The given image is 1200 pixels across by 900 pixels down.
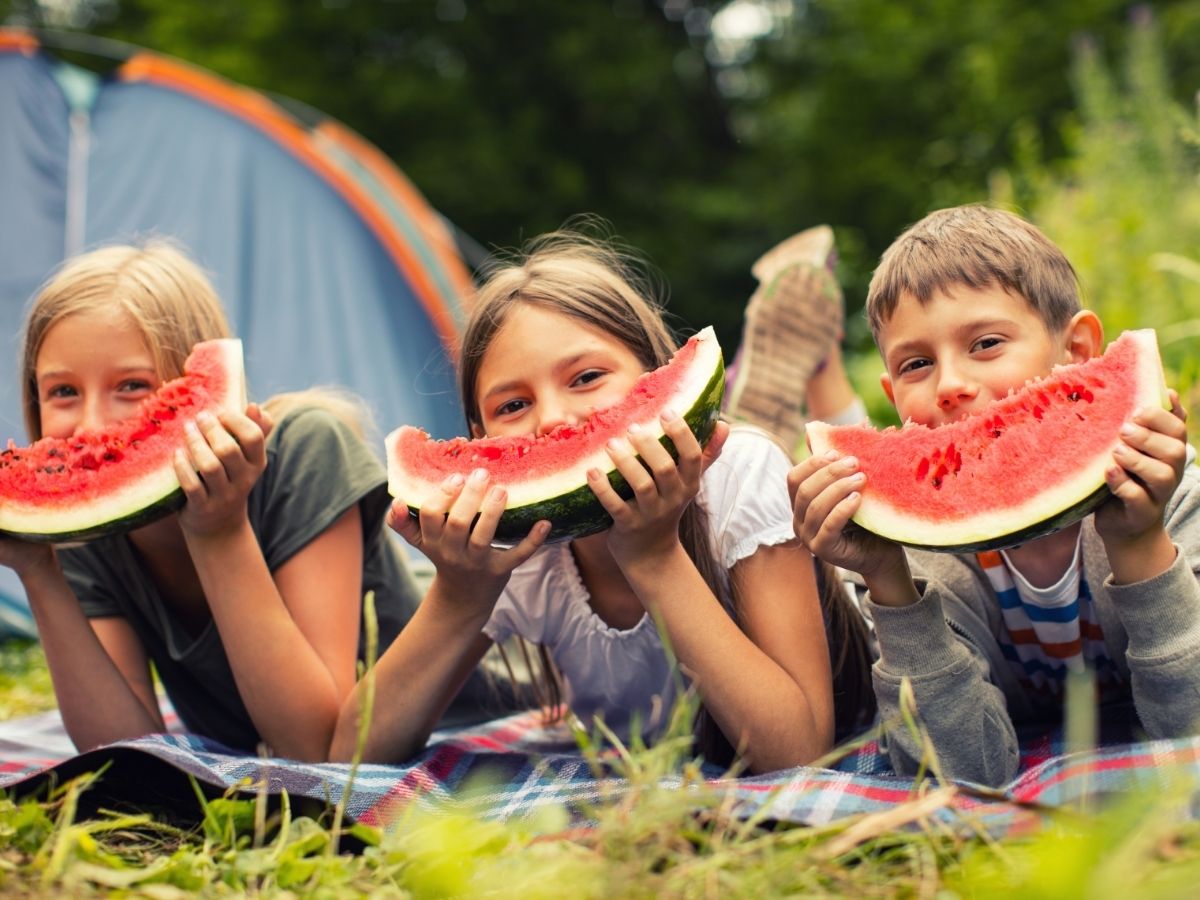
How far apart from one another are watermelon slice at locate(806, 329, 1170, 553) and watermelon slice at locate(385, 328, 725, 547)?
348 mm

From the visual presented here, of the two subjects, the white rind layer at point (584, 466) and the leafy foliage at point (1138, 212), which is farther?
the leafy foliage at point (1138, 212)

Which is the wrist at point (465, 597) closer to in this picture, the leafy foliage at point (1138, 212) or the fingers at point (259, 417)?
the fingers at point (259, 417)

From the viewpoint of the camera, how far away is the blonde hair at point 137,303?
8.58ft

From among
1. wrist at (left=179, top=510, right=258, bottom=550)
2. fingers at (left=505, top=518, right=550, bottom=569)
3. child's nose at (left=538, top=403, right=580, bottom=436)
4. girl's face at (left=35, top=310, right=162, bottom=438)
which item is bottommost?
fingers at (left=505, top=518, right=550, bottom=569)

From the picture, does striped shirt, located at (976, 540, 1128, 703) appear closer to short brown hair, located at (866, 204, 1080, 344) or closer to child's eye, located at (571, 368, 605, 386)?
short brown hair, located at (866, 204, 1080, 344)

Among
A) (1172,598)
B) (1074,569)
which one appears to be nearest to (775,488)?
(1074,569)

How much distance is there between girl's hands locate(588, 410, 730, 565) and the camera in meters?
1.93

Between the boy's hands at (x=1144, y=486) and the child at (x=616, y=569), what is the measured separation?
2.01ft

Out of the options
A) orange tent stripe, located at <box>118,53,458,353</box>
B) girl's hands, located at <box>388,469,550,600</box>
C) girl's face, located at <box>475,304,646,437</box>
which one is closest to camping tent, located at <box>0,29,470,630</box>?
orange tent stripe, located at <box>118,53,458,353</box>

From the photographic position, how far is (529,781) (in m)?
2.19

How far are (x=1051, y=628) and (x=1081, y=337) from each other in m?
0.58

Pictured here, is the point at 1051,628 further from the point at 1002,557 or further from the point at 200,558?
the point at 200,558

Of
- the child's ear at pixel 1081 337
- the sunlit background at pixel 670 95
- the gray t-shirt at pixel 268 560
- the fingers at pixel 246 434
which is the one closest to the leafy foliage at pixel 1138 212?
the child's ear at pixel 1081 337

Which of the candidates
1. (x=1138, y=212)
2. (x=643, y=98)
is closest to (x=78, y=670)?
(x=1138, y=212)
